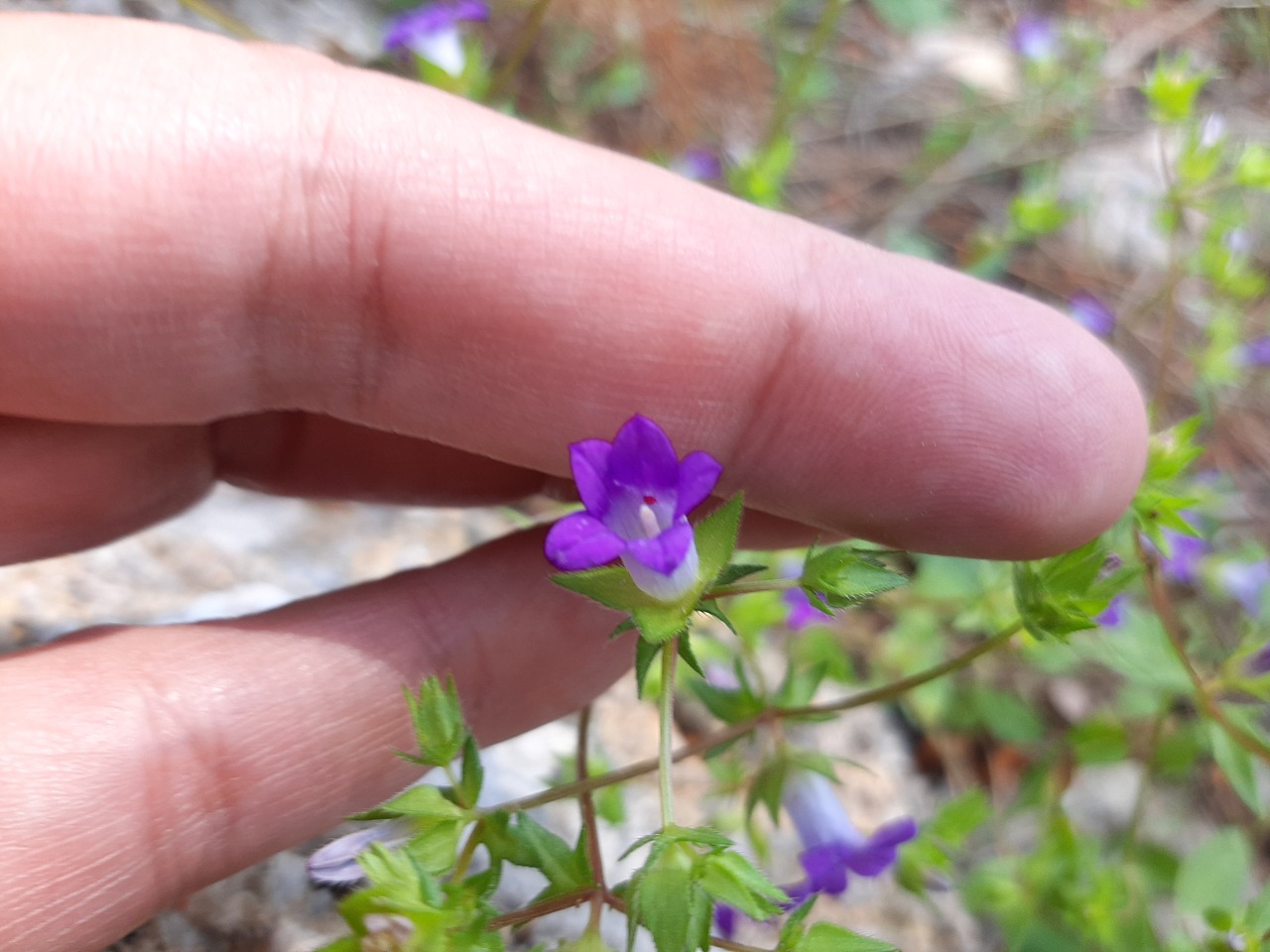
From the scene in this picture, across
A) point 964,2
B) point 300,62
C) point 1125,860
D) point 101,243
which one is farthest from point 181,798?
point 964,2

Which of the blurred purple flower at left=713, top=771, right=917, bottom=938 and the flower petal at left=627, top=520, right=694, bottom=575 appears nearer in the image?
the flower petal at left=627, top=520, right=694, bottom=575

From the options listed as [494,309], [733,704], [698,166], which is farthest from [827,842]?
[698,166]

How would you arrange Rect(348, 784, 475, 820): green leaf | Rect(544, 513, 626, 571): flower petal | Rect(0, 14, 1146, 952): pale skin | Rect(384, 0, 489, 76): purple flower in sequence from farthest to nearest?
Rect(384, 0, 489, 76): purple flower → Rect(0, 14, 1146, 952): pale skin → Rect(348, 784, 475, 820): green leaf → Rect(544, 513, 626, 571): flower petal

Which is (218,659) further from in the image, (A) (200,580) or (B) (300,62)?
(B) (300,62)

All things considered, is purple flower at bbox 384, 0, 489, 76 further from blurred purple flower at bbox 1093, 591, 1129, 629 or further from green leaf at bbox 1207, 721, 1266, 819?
green leaf at bbox 1207, 721, 1266, 819

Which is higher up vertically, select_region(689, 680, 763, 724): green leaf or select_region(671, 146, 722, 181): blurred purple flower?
select_region(671, 146, 722, 181): blurred purple flower

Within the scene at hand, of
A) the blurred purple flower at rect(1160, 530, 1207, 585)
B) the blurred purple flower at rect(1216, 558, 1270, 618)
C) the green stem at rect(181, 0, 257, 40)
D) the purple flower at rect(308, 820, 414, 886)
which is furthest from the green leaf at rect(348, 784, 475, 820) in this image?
the blurred purple flower at rect(1216, 558, 1270, 618)

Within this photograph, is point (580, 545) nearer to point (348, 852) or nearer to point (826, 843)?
point (348, 852)

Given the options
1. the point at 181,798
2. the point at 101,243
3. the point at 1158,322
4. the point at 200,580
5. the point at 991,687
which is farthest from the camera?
the point at 1158,322
